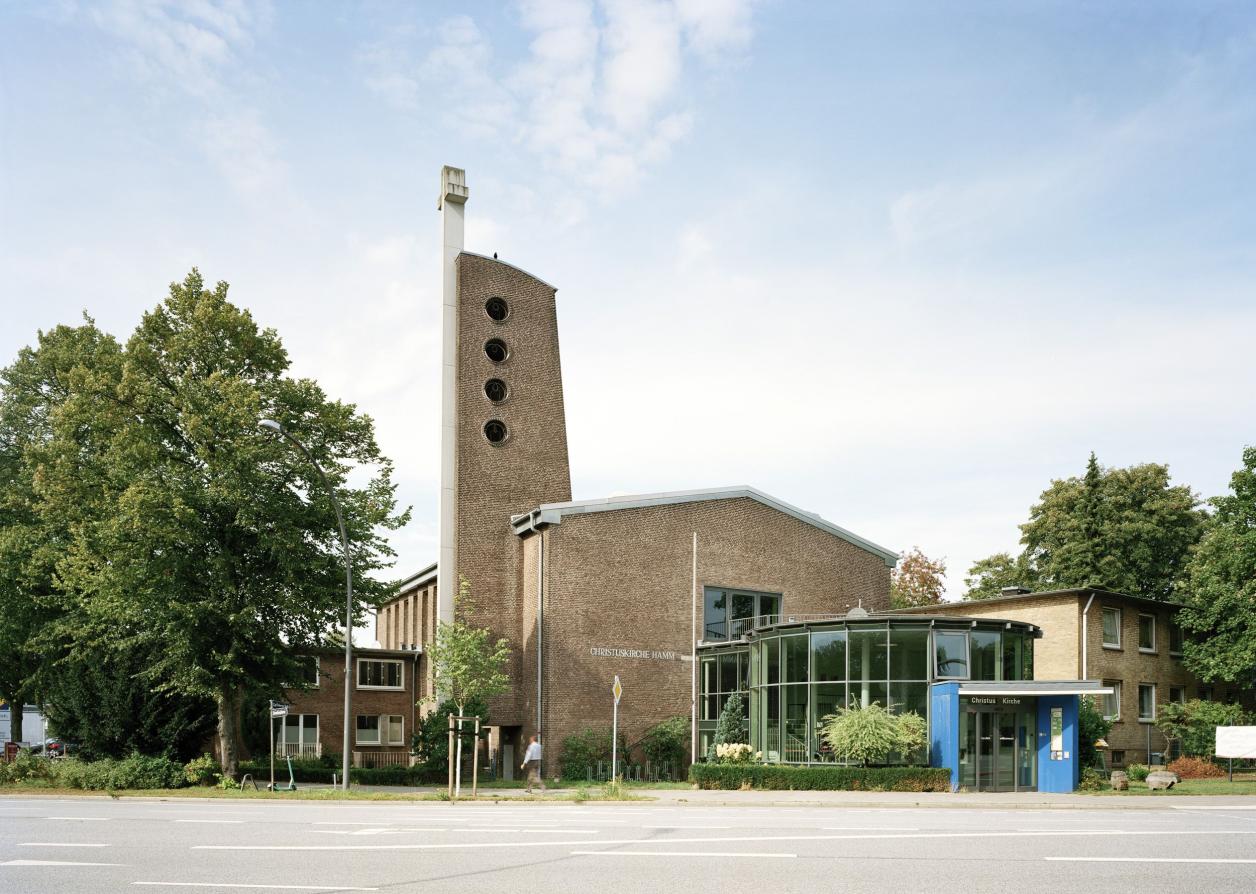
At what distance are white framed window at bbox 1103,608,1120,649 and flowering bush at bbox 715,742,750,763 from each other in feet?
48.4

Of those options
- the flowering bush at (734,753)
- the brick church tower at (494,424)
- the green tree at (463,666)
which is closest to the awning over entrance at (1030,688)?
the flowering bush at (734,753)

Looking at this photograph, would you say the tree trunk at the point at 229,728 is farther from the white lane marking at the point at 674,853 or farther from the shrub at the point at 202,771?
the white lane marking at the point at 674,853

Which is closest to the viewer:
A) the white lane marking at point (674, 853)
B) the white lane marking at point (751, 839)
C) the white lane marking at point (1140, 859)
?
the white lane marking at point (1140, 859)

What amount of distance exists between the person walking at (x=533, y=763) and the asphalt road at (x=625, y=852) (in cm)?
1526

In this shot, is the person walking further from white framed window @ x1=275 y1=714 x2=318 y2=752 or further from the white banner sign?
the white banner sign

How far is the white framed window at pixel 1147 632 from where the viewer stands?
43.1 meters

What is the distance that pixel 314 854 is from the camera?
1305 cm

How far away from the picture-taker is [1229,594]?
1610 inches

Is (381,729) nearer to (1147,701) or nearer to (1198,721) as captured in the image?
(1147,701)

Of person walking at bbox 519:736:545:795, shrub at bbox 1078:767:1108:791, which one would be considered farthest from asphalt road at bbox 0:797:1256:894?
person walking at bbox 519:736:545:795

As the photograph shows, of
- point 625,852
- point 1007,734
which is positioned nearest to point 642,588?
point 1007,734

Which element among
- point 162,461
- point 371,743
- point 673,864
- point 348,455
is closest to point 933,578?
point 371,743

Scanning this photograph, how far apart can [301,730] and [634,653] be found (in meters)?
13.8

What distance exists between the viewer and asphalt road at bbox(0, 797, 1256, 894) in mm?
10539
